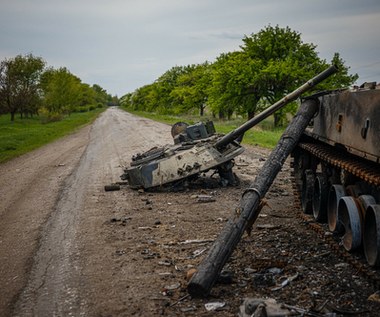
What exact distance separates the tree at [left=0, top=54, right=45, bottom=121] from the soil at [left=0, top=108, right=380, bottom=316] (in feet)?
127

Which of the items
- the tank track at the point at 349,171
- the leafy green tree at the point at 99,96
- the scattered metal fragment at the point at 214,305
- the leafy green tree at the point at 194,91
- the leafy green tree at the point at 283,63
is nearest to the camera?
the scattered metal fragment at the point at 214,305

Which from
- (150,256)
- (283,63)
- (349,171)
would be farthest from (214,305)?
(283,63)

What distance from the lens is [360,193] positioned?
643 cm

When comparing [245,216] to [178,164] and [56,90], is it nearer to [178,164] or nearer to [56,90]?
[178,164]

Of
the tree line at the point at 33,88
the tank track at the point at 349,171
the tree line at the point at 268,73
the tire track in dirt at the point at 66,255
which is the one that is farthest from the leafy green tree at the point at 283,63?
the tree line at the point at 33,88

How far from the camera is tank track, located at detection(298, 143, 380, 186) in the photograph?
16.8ft

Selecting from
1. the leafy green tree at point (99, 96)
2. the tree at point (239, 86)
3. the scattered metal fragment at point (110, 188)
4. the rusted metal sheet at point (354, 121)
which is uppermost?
the leafy green tree at point (99, 96)

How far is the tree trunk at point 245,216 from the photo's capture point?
5079mm

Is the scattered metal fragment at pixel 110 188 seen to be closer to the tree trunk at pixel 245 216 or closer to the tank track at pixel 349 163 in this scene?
the tank track at pixel 349 163

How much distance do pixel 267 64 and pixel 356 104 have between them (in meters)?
25.1

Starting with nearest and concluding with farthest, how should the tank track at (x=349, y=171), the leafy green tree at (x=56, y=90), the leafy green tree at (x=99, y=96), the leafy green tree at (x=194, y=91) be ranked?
the tank track at (x=349, y=171)
the leafy green tree at (x=194, y=91)
the leafy green tree at (x=56, y=90)
the leafy green tree at (x=99, y=96)

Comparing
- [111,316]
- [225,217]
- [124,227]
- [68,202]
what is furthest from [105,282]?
[68,202]

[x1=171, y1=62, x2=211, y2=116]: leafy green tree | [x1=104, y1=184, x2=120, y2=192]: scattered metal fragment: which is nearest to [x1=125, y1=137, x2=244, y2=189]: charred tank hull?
[x1=104, y1=184, x2=120, y2=192]: scattered metal fragment

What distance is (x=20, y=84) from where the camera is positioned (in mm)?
50281
